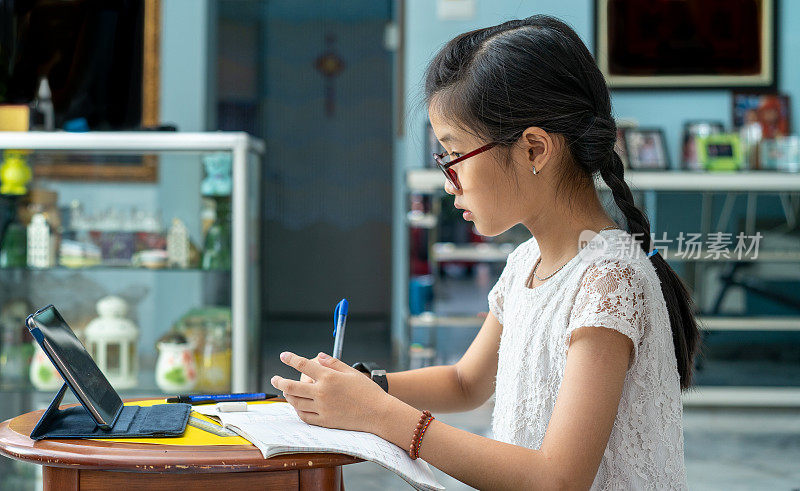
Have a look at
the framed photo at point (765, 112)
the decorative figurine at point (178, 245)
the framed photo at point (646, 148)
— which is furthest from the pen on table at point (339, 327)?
the framed photo at point (765, 112)

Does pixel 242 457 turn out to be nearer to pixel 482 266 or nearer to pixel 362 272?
pixel 482 266

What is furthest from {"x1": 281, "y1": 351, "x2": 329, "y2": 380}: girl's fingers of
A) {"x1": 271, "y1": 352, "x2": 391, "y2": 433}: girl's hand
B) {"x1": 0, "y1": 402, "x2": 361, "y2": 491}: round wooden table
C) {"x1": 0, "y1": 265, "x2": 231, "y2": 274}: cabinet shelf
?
{"x1": 0, "y1": 265, "x2": 231, "y2": 274}: cabinet shelf

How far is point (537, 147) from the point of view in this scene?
1.11 metres

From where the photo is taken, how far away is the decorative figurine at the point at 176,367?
3.01 metres

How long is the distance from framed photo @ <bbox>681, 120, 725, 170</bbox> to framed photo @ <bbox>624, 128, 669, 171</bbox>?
0.10m

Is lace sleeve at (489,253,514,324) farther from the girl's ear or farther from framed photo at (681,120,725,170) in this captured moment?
framed photo at (681,120,725,170)

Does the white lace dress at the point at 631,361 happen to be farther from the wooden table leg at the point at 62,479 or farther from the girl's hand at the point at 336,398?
the wooden table leg at the point at 62,479

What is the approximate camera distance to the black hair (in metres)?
1.08

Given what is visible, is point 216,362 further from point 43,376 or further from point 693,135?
point 693,135

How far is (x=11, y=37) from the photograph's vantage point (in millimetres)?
3027

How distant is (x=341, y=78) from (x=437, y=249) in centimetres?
402

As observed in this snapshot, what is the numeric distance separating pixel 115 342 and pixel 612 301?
2.51 m

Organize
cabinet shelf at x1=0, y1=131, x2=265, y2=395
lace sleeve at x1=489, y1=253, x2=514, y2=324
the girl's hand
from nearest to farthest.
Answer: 1. the girl's hand
2. lace sleeve at x1=489, y1=253, x2=514, y2=324
3. cabinet shelf at x1=0, y1=131, x2=265, y2=395

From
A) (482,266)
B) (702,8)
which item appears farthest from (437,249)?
(702,8)
